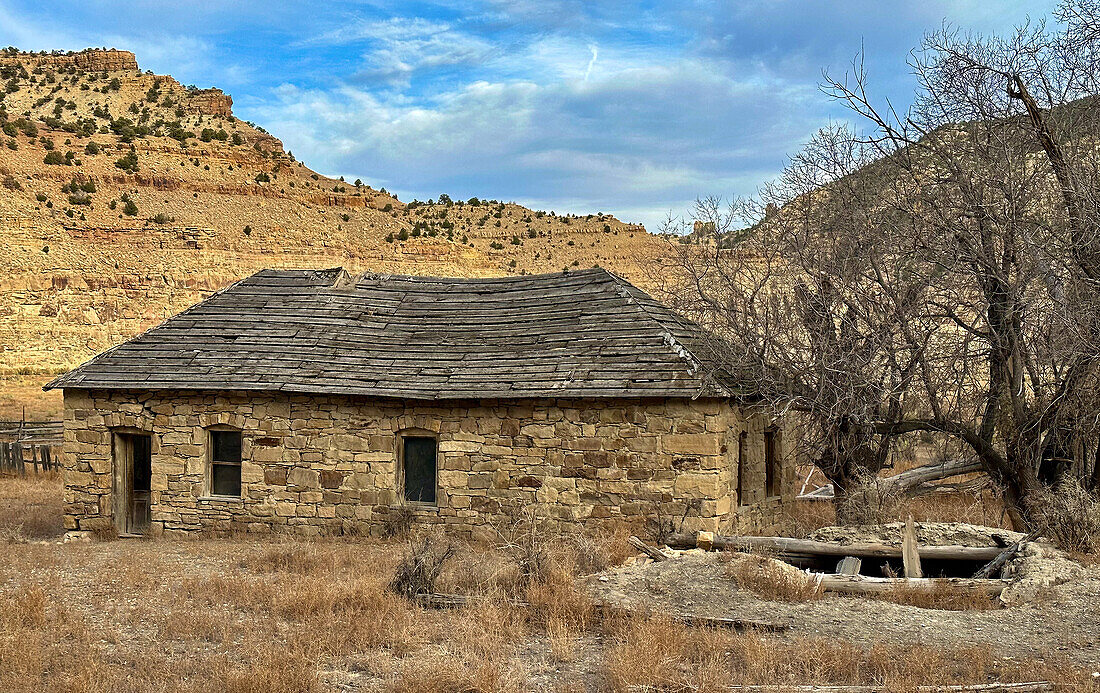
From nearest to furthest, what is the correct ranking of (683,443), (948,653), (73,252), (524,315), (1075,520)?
(948,653) < (1075,520) < (683,443) < (524,315) < (73,252)

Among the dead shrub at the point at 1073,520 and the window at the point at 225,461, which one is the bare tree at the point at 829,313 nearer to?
the dead shrub at the point at 1073,520

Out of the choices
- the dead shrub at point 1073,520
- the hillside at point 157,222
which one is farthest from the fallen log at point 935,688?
the hillside at point 157,222

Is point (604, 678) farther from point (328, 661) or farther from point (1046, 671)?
point (1046, 671)

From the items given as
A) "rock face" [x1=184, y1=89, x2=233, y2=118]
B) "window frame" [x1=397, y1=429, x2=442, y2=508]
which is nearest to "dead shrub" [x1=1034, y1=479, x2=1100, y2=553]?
"window frame" [x1=397, y1=429, x2=442, y2=508]

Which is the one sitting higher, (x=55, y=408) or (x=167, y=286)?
(x=167, y=286)

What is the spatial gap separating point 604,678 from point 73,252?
3935cm

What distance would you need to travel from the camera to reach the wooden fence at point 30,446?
20.5 m

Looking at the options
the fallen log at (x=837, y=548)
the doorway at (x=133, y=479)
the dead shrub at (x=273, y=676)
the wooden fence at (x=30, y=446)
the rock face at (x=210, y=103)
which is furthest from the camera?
the rock face at (x=210, y=103)

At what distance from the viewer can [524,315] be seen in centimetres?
1409

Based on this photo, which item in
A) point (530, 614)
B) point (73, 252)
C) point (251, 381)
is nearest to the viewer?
point (530, 614)

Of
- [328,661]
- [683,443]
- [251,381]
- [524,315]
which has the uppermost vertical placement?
[524,315]

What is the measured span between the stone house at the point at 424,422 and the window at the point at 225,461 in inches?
0.9

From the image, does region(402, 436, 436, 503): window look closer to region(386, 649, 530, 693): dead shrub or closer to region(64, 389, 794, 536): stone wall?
region(64, 389, 794, 536): stone wall

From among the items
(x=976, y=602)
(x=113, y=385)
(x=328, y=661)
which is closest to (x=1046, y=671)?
(x=976, y=602)
